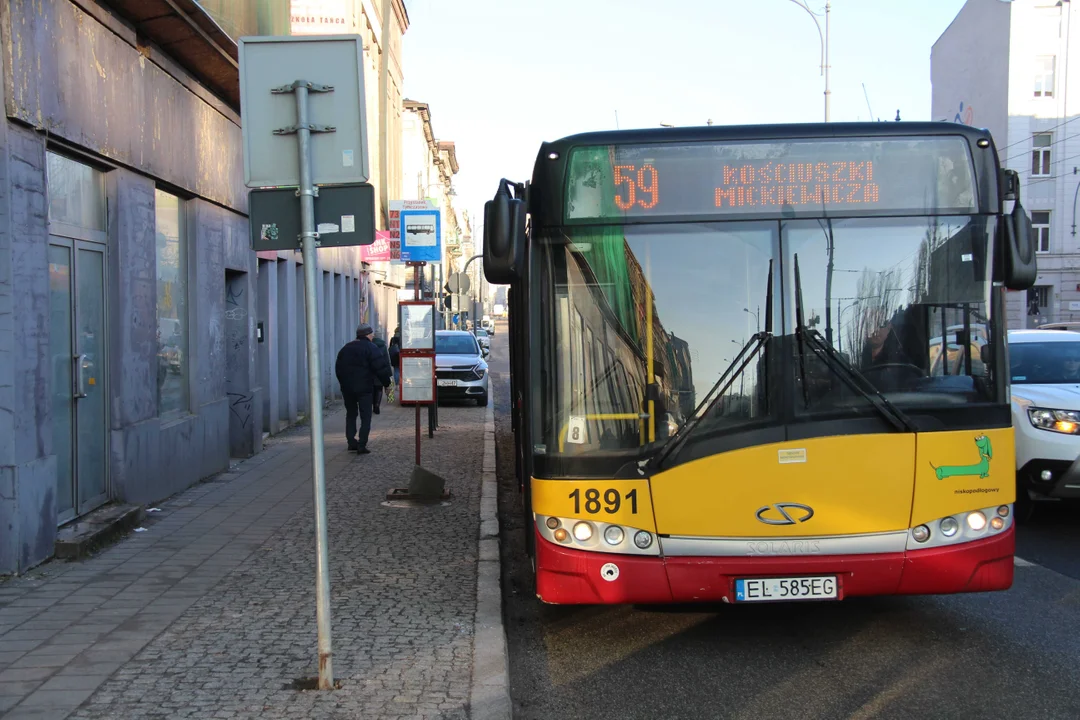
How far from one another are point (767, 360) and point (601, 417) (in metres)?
0.92

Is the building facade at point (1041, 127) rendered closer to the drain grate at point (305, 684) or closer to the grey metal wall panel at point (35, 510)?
the grey metal wall panel at point (35, 510)

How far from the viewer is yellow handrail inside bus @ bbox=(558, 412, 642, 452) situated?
5586 mm

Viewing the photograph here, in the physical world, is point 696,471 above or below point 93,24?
below

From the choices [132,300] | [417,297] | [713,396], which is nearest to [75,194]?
[132,300]

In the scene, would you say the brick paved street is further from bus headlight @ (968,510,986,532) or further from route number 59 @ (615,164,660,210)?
bus headlight @ (968,510,986,532)

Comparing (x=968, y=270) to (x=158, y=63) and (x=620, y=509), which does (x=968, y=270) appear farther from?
(x=158, y=63)

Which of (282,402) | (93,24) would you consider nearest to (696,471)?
(93,24)

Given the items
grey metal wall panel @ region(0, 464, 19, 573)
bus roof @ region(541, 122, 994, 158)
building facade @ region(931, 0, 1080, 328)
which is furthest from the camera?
building facade @ region(931, 0, 1080, 328)

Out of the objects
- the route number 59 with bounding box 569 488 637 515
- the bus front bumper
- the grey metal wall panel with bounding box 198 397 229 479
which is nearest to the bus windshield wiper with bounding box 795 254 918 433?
the bus front bumper

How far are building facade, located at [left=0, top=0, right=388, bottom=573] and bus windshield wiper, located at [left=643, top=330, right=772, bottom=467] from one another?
4.40m

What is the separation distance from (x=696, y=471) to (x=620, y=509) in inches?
17.4

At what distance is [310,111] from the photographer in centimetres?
502

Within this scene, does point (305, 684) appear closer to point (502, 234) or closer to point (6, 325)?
point (502, 234)

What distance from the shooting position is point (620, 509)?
218 inches
